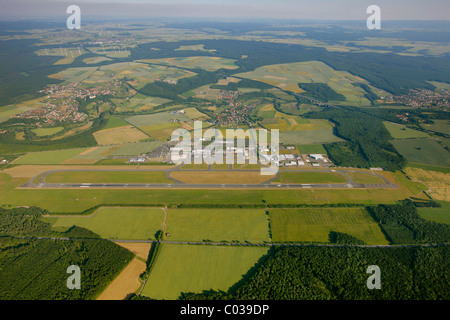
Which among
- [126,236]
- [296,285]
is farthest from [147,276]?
[296,285]

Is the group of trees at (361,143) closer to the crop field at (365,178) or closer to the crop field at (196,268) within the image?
the crop field at (365,178)

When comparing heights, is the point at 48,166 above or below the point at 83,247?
above

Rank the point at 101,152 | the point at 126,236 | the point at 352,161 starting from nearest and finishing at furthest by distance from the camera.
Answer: the point at 126,236 → the point at 352,161 → the point at 101,152

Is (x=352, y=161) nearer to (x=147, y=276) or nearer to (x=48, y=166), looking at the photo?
(x=147, y=276)

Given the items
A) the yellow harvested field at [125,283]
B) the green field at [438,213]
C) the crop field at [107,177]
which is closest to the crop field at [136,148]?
the crop field at [107,177]

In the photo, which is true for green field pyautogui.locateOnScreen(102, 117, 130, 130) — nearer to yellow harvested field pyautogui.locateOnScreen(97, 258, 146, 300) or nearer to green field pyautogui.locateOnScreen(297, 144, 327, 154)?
green field pyautogui.locateOnScreen(297, 144, 327, 154)
